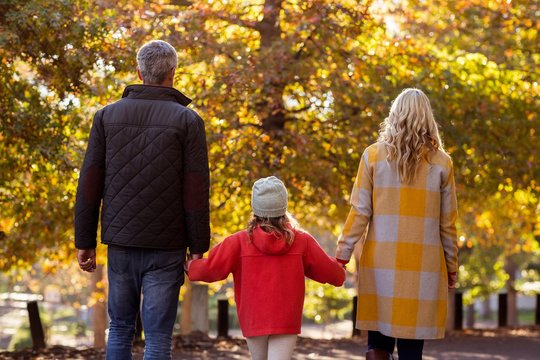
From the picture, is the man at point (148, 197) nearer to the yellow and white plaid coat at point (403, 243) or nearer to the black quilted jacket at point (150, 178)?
the black quilted jacket at point (150, 178)

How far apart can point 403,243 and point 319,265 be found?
497 mm

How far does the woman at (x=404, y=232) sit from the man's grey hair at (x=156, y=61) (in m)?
1.25

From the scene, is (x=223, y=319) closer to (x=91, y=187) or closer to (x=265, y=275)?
(x=265, y=275)

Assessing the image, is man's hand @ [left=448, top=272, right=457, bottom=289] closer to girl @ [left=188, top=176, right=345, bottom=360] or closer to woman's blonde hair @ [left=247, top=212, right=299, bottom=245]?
girl @ [left=188, top=176, right=345, bottom=360]

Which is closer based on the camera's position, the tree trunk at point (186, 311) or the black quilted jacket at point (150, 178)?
the black quilted jacket at point (150, 178)

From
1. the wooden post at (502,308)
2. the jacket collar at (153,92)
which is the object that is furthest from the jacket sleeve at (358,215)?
the wooden post at (502,308)

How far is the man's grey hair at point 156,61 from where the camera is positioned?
5254 millimetres

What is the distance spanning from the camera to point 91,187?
17.4 ft

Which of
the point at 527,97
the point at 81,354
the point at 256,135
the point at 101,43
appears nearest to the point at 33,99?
the point at 101,43

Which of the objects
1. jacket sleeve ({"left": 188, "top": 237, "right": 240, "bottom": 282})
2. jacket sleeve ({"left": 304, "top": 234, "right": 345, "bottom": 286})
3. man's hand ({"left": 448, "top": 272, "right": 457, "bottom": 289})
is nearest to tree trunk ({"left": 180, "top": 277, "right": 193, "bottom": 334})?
man's hand ({"left": 448, "top": 272, "right": 457, "bottom": 289})

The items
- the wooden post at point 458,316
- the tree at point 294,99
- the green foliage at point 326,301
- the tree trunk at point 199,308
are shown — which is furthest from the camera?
the green foliage at point 326,301

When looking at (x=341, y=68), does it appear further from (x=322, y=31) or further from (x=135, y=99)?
(x=135, y=99)

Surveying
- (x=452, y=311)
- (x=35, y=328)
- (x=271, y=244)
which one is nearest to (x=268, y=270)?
(x=271, y=244)

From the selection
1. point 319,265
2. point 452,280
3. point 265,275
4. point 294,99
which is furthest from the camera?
point 294,99
